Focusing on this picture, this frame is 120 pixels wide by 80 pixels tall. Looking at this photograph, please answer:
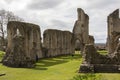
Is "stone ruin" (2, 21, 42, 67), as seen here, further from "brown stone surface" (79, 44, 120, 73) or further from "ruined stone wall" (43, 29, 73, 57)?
"brown stone surface" (79, 44, 120, 73)

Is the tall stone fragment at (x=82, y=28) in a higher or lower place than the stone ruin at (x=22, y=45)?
higher

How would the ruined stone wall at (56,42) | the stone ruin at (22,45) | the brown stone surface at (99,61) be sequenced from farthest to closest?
the ruined stone wall at (56,42), the stone ruin at (22,45), the brown stone surface at (99,61)

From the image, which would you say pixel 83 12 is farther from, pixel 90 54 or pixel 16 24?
pixel 90 54

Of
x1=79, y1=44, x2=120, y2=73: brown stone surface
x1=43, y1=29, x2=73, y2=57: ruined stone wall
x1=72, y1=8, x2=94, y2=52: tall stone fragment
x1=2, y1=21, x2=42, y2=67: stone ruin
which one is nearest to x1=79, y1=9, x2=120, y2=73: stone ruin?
x1=79, y1=44, x2=120, y2=73: brown stone surface

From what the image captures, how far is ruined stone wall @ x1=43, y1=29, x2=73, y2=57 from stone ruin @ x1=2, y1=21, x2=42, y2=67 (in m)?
5.51

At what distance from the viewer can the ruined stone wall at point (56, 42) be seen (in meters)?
49.5

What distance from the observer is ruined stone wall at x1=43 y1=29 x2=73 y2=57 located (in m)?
49.5

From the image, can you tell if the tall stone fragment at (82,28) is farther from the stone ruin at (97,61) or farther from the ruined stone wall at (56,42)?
the stone ruin at (97,61)

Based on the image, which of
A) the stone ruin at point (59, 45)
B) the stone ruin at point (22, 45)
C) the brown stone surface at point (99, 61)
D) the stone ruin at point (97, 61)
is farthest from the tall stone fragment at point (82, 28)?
the brown stone surface at point (99, 61)

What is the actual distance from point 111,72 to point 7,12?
39.0 m

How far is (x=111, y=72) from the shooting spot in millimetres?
25453

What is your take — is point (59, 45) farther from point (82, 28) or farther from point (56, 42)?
point (82, 28)

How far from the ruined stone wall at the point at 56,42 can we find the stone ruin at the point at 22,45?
551 cm

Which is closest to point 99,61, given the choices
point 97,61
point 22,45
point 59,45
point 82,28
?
point 97,61
